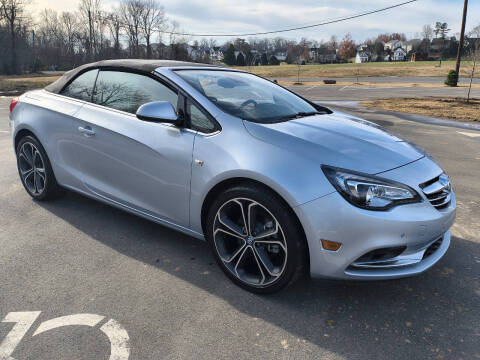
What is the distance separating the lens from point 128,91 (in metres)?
3.50

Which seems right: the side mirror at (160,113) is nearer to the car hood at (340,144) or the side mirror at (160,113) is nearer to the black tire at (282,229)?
the car hood at (340,144)

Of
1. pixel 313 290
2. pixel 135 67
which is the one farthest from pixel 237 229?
pixel 135 67

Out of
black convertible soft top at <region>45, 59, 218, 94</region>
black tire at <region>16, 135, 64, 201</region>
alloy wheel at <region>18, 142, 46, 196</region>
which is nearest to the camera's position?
black convertible soft top at <region>45, 59, 218, 94</region>

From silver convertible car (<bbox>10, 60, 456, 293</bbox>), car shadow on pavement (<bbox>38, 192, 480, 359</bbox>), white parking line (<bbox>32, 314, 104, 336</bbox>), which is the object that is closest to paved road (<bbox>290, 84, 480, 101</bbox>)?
silver convertible car (<bbox>10, 60, 456, 293</bbox>)

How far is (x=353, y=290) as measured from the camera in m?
2.87

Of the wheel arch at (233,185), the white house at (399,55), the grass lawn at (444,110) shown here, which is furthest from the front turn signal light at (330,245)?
the white house at (399,55)

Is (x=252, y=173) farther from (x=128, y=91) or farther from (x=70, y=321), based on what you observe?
(x=128, y=91)

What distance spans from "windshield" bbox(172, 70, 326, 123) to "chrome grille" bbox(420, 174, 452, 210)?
1.17m

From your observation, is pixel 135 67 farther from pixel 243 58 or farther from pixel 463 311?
pixel 243 58

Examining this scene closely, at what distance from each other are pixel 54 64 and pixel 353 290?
73.5 m

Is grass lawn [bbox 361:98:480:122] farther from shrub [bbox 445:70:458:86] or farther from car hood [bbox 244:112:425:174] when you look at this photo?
shrub [bbox 445:70:458:86]

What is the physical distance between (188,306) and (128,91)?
1.94 m

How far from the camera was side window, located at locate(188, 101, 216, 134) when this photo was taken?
9.46ft

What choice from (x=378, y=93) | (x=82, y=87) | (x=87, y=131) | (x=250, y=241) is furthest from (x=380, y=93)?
(x=250, y=241)
